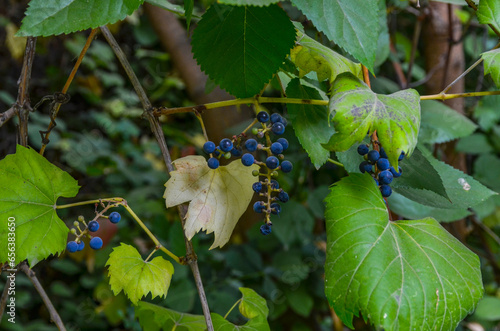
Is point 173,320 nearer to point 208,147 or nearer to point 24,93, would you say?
point 208,147

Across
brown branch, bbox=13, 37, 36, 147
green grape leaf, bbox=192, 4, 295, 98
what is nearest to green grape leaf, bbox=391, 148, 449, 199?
green grape leaf, bbox=192, 4, 295, 98

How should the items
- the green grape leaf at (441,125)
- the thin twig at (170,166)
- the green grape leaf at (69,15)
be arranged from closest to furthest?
1. the green grape leaf at (69,15)
2. the thin twig at (170,166)
3. the green grape leaf at (441,125)

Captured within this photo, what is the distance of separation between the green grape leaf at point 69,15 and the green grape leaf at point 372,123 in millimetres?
266

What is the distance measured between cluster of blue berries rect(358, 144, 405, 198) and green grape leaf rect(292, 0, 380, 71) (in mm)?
116

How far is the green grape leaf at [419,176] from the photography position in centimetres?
58

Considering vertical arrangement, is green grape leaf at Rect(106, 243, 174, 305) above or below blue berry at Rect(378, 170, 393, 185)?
below

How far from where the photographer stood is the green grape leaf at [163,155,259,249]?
581mm

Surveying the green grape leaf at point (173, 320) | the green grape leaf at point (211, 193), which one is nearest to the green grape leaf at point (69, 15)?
the green grape leaf at point (211, 193)

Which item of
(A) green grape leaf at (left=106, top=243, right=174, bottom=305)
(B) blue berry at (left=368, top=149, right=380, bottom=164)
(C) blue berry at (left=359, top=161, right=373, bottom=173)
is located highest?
(B) blue berry at (left=368, top=149, right=380, bottom=164)

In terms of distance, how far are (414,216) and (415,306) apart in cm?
52

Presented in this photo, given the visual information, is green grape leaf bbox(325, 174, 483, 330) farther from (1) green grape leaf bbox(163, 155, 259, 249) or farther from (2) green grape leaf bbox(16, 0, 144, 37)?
(2) green grape leaf bbox(16, 0, 144, 37)

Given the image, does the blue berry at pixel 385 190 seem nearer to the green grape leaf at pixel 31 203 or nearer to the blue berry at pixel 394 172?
the blue berry at pixel 394 172

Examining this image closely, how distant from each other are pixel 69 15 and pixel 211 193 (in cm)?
28

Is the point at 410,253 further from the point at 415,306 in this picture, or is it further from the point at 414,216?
the point at 414,216
